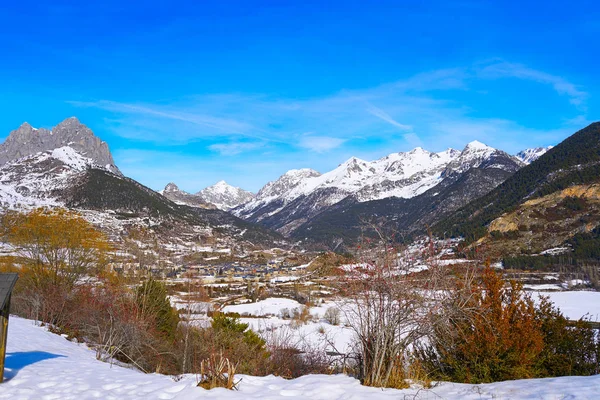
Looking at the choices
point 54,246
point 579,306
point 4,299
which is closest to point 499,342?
point 4,299

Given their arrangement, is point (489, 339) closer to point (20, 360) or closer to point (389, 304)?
point (389, 304)

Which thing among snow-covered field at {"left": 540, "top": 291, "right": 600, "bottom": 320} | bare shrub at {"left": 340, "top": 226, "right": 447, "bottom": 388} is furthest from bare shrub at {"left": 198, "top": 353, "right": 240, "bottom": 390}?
snow-covered field at {"left": 540, "top": 291, "right": 600, "bottom": 320}

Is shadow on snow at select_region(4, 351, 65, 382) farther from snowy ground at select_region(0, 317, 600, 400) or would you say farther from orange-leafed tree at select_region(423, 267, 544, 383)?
orange-leafed tree at select_region(423, 267, 544, 383)

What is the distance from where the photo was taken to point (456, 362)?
837 cm

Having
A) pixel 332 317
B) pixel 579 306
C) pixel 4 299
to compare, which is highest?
pixel 4 299

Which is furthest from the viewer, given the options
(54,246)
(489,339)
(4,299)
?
(54,246)

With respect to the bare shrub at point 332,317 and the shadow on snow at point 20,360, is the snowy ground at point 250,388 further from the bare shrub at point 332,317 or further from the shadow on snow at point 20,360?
the bare shrub at point 332,317

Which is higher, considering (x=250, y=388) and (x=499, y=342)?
(x=499, y=342)

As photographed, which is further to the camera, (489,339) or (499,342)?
(499,342)

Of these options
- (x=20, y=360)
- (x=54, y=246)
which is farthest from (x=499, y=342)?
(x=54, y=246)

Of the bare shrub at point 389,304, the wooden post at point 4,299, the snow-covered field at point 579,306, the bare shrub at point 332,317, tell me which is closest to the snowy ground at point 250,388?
the bare shrub at point 389,304

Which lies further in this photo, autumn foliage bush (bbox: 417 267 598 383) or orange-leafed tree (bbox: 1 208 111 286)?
orange-leafed tree (bbox: 1 208 111 286)

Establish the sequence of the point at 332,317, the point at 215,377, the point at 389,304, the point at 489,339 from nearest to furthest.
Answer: the point at 215,377
the point at 389,304
the point at 489,339
the point at 332,317

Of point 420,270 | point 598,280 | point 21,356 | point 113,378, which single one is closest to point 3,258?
point 21,356
